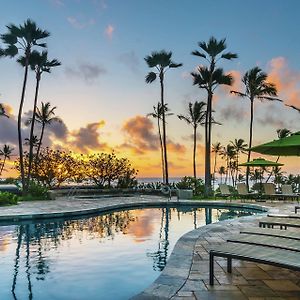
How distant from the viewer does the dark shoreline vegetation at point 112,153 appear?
74.6ft

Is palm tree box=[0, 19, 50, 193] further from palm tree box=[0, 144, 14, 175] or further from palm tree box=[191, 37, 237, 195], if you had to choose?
palm tree box=[0, 144, 14, 175]

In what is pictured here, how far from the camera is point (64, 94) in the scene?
21.1 metres

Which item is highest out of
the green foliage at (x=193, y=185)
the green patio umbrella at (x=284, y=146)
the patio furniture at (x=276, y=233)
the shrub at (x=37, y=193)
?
the green patio umbrella at (x=284, y=146)

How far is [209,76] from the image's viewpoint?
24.2 metres

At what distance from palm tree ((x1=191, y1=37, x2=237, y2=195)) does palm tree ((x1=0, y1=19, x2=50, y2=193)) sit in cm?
1010

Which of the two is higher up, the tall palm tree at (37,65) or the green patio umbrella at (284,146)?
the tall palm tree at (37,65)

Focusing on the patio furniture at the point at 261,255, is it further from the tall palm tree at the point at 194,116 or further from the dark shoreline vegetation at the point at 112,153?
the tall palm tree at the point at 194,116

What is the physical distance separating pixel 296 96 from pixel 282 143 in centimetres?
1285

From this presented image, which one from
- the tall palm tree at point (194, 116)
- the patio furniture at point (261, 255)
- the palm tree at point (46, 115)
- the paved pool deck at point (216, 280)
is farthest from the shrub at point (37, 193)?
the patio furniture at point (261, 255)

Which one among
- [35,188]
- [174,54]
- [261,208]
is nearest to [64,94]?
[35,188]

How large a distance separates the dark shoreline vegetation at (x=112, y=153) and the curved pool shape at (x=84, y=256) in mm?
10882

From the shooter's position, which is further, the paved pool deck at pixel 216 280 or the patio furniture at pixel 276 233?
the patio furniture at pixel 276 233

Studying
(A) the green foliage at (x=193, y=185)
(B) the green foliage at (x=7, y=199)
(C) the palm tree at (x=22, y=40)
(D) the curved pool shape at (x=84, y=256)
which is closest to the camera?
(D) the curved pool shape at (x=84, y=256)

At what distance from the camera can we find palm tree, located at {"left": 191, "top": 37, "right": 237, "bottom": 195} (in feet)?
78.2
